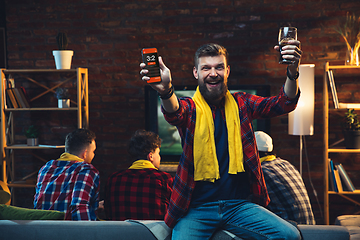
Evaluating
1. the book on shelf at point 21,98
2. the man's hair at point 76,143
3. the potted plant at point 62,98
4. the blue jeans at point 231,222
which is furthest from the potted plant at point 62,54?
the blue jeans at point 231,222

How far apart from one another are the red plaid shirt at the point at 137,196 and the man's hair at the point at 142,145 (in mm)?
219

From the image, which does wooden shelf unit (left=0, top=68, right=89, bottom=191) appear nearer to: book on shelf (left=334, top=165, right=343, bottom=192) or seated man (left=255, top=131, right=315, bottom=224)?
seated man (left=255, top=131, right=315, bottom=224)

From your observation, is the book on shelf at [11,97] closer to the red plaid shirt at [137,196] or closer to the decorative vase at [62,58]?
the decorative vase at [62,58]

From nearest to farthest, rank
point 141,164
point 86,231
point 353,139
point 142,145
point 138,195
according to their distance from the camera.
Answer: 1. point 86,231
2. point 138,195
3. point 141,164
4. point 142,145
5. point 353,139

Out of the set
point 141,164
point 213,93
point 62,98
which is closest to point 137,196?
point 141,164

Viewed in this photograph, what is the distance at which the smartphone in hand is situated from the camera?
4.12ft

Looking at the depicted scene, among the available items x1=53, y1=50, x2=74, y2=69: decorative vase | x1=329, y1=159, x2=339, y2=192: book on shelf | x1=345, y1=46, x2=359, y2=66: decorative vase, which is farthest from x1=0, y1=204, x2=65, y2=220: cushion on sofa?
x1=345, y1=46, x2=359, y2=66: decorative vase

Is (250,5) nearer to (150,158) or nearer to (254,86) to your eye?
(254,86)

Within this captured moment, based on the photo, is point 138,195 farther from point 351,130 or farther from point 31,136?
point 351,130

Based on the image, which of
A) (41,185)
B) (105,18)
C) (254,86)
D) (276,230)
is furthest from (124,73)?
(276,230)

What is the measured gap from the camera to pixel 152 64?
1275mm

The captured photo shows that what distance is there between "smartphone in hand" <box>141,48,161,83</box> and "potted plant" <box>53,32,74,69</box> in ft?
7.15

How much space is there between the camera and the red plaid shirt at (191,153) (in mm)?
1410

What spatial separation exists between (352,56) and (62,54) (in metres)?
2.79
